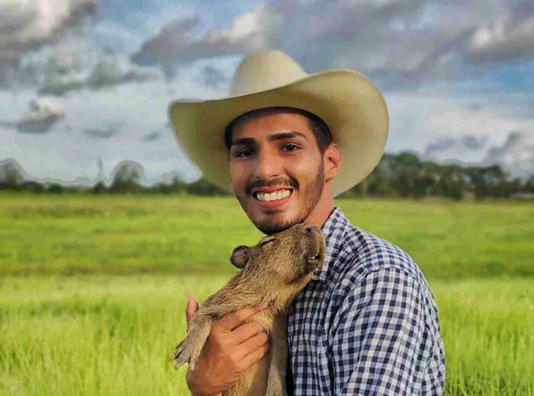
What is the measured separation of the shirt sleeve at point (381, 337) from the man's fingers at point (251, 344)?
539 millimetres

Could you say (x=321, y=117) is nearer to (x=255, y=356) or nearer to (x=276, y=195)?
(x=276, y=195)

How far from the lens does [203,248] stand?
68.4 ft

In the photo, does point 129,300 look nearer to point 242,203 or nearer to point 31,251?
point 242,203

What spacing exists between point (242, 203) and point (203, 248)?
17.1m

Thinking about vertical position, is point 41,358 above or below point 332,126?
below

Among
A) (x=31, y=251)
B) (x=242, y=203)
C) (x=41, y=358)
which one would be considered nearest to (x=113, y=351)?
(x=41, y=358)

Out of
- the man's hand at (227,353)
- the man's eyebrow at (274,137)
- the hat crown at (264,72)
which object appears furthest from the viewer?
the hat crown at (264,72)

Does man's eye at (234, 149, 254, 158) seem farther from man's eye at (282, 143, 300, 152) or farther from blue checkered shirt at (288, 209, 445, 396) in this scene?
blue checkered shirt at (288, 209, 445, 396)

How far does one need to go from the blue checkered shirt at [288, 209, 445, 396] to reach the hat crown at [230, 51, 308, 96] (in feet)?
3.46

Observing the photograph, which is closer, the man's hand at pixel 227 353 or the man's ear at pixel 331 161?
the man's hand at pixel 227 353

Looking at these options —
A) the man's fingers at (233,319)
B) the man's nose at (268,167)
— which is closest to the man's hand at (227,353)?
the man's fingers at (233,319)

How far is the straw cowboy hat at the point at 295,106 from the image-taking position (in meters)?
3.88

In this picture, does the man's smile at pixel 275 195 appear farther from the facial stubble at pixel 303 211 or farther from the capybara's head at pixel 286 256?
the capybara's head at pixel 286 256

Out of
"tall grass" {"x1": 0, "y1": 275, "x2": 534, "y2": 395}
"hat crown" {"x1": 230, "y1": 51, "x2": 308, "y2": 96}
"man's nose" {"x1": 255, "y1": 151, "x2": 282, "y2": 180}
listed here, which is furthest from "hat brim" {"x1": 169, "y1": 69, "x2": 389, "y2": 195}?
"tall grass" {"x1": 0, "y1": 275, "x2": 534, "y2": 395}
